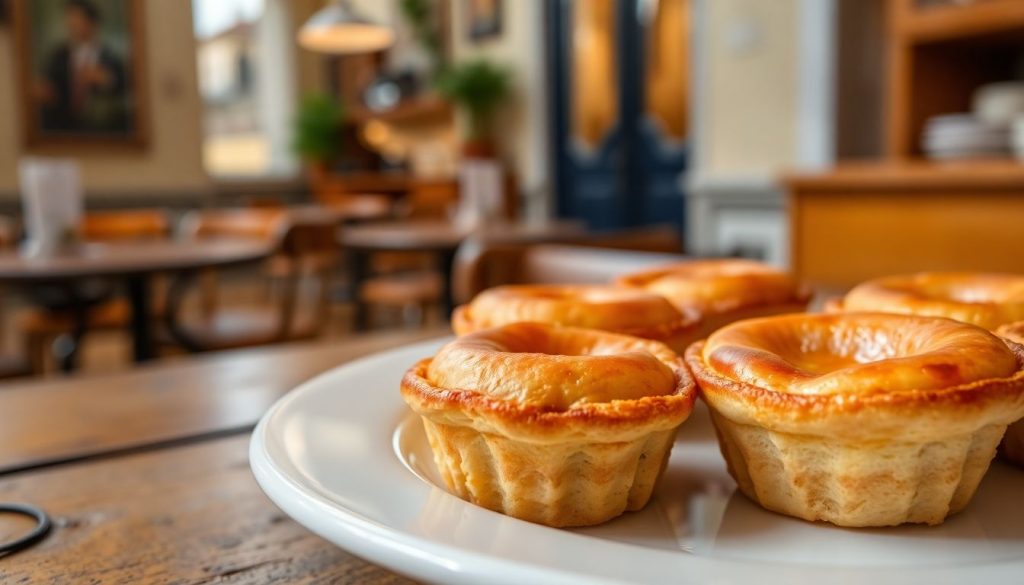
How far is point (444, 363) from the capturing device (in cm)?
58

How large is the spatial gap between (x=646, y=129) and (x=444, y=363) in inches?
242

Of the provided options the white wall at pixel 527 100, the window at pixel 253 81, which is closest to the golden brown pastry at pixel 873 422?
the white wall at pixel 527 100

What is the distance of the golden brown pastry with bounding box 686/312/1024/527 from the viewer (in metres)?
0.48

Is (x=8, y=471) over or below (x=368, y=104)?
below

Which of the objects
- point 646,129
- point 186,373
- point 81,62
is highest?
point 81,62

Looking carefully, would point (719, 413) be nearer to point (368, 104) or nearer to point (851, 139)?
point (851, 139)

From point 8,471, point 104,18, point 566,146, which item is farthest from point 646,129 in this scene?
point 8,471

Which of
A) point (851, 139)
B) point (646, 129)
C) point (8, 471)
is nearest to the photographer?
point (8, 471)

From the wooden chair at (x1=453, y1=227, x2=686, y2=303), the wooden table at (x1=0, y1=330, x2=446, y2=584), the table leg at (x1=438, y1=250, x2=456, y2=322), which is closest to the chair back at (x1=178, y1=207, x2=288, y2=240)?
the table leg at (x1=438, y1=250, x2=456, y2=322)

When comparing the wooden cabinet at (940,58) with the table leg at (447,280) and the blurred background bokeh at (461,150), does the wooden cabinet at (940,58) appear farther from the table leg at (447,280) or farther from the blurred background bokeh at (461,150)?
the table leg at (447,280)

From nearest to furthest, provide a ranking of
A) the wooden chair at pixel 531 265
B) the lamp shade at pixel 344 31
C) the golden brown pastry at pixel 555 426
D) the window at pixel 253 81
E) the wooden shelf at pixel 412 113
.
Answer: the golden brown pastry at pixel 555 426 → the wooden chair at pixel 531 265 → the lamp shade at pixel 344 31 → the wooden shelf at pixel 412 113 → the window at pixel 253 81

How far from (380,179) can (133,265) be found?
596cm

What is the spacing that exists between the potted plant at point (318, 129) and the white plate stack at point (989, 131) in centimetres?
675

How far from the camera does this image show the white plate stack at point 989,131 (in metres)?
2.79
